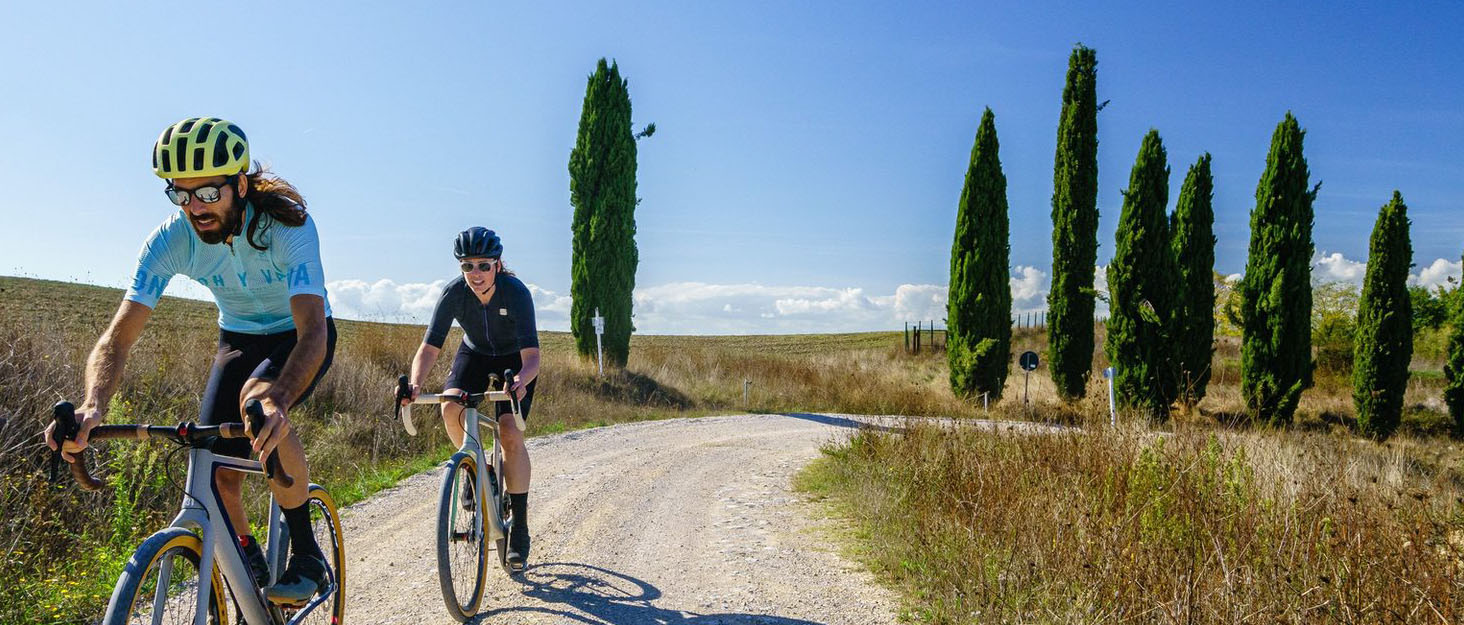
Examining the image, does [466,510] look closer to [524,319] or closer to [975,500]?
[524,319]

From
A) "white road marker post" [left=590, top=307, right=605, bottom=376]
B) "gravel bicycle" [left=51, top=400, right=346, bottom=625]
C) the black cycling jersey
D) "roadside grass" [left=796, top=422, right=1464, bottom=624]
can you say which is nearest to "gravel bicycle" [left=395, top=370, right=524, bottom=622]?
the black cycling jersey

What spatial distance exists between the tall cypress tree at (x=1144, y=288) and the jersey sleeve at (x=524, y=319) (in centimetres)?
2054

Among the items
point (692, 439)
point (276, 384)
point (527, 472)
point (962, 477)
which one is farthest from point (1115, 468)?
point (692, 439)

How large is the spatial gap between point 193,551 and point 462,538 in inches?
71.8

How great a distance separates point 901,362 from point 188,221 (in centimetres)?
3625

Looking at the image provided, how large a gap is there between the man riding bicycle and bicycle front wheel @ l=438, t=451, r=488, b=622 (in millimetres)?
927

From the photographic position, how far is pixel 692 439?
13484 mm

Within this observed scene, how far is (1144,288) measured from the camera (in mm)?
22547

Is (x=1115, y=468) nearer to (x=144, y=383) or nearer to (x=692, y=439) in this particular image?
(x=692, y=439)

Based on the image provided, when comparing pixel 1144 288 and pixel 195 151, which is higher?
pixel 1144 288

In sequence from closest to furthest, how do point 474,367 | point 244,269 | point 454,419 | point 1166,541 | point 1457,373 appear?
point 244,269 → point 1166,541 → point 454,419 → point 474,367 → point 1457,373

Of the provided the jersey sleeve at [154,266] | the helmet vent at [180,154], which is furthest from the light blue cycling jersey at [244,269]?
the helmet vent at [180,154]

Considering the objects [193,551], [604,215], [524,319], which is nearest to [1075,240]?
[604,215]

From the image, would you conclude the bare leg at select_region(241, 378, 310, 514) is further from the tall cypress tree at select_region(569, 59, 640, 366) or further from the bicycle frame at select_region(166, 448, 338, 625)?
the tall cypress tree at select_region(569, 59, 640, 366)
